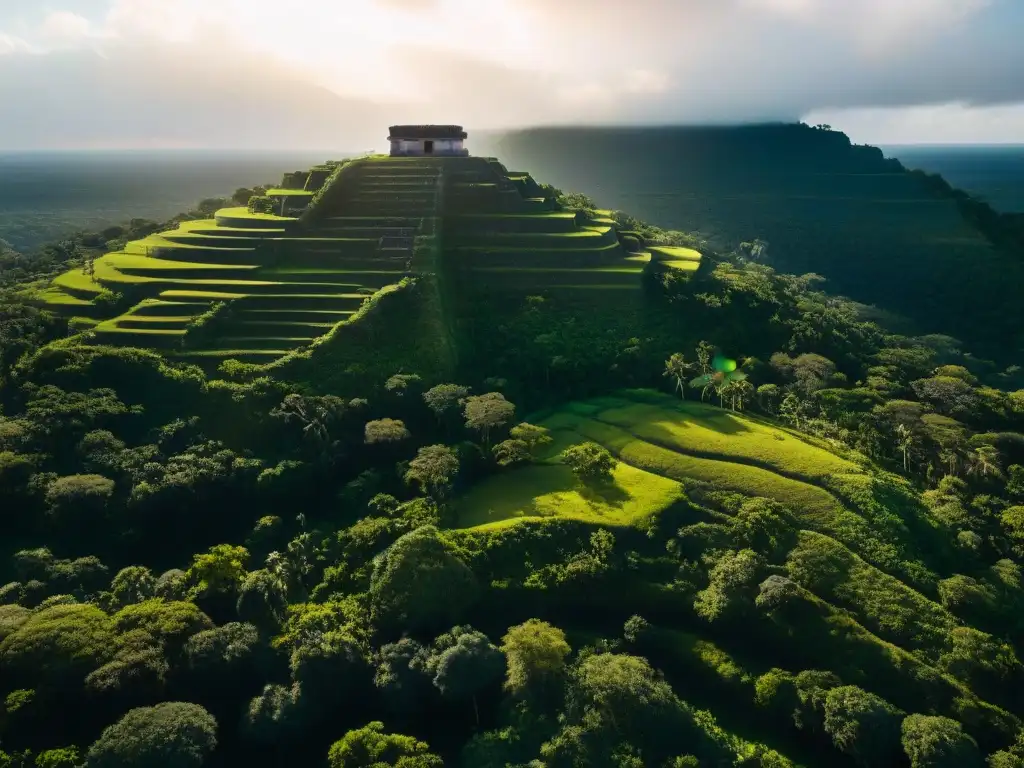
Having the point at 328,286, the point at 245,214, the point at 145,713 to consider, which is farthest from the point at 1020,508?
the point at 245,214

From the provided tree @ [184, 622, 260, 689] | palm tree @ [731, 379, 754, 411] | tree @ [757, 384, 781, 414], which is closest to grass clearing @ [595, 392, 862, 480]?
palm tree @ [731, 379, 754, 411]

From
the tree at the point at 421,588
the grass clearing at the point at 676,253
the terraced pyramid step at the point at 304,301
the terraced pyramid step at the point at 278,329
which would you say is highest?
the grass clearing at the point at 676,253

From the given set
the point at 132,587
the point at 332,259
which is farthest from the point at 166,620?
the point at 332,259

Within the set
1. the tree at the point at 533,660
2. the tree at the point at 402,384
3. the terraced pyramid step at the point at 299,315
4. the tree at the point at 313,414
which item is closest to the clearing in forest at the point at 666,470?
the tree at the point at 533,660

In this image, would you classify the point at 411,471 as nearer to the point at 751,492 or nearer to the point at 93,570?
the point at 93,570

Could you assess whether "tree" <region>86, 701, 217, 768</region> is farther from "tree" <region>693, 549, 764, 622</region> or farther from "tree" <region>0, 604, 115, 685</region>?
"tree" <region>693, 549, 764, 622</region>

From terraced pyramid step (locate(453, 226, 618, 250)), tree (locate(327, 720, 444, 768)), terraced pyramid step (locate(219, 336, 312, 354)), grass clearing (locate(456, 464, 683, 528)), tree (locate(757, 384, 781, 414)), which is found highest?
terraced pyramid step (locate(453, 226, 618, 250))

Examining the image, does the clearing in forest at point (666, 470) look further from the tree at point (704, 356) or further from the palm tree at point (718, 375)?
the tree at point (704, 356)
